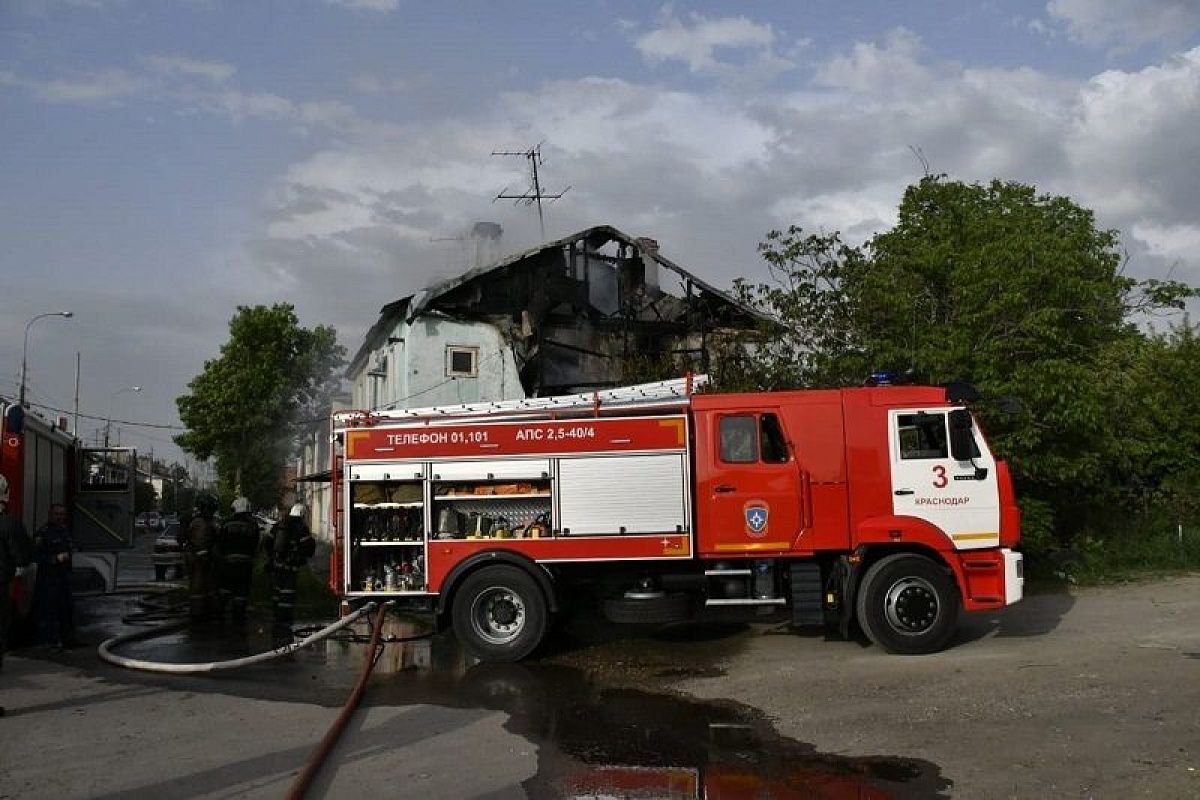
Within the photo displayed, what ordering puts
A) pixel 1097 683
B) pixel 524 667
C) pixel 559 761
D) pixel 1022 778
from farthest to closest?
1. pixel 524 667
2. pixel 1097 683
3. pixel 559 761
4. pixel 1022 778

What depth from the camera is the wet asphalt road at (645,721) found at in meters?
5.94

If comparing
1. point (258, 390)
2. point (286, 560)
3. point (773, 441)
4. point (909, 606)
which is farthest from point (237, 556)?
point (258, 390)

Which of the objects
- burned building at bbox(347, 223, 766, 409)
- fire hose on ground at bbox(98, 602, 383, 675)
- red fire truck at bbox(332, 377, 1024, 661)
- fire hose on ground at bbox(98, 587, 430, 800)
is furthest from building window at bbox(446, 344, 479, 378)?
fire hose on ground at bbox(98, 602, 383, 675)

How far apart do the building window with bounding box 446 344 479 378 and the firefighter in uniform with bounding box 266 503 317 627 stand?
392 inches

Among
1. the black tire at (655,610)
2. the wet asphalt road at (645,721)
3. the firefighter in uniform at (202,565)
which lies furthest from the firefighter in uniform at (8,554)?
the black tire at (655,610)

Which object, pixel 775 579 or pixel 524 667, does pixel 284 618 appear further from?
pixel 775 579

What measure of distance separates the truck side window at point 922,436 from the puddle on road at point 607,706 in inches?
112

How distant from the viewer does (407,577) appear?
10.4m

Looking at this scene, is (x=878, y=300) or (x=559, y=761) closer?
(x=559, y=761)

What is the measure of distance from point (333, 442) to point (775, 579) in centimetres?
488

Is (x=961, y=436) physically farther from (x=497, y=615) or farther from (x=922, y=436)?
(x=497, y=615)

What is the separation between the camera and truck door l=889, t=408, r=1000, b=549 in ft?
32.0

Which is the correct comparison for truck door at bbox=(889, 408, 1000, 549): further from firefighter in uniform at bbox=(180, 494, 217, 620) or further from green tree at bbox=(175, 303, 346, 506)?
green tree at bbox=(175, 303, 346, 506)

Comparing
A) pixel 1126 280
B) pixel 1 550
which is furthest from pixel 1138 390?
pixel 1 550
